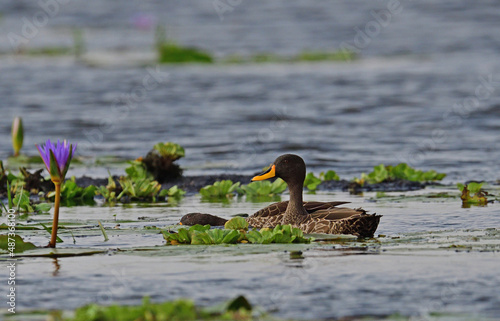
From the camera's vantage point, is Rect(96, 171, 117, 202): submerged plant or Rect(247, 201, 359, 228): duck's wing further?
Rect(96, 171, 117, 202): submerged plant

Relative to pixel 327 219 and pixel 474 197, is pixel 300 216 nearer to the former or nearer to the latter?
pixel 327 219

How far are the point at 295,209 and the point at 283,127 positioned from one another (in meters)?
10.9

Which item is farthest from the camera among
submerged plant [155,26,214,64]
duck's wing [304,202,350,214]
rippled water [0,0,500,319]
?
submerged plant [155,26,214,64]

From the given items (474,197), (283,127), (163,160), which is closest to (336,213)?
(474,197)

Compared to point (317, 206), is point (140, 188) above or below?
above

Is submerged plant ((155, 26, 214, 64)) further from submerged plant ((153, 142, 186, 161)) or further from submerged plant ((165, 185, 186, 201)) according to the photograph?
submerged plant ((165, 185, 186, 201))

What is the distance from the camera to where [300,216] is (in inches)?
374

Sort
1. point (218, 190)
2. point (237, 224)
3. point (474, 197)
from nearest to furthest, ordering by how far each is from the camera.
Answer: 1. point (237, 224)
2. point (474, 197)
3. point (218, 190)

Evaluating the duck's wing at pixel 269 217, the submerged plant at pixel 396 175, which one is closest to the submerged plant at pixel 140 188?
the duck's wing at pixel 269 217

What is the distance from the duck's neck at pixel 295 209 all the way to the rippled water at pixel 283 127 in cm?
81

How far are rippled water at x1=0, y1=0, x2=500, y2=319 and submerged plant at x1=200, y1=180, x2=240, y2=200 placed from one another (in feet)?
1.11

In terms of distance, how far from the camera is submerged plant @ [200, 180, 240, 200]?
484 inches

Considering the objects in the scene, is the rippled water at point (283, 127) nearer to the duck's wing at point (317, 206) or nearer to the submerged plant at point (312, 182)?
the submerged plant at point (312, 182)

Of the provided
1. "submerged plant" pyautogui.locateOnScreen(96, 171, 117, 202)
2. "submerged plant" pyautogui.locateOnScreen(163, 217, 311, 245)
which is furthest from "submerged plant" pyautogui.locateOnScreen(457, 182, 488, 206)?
Answer: "submerged plant" pyautogui.locateOnScreen(96, 171, 117, 202)
